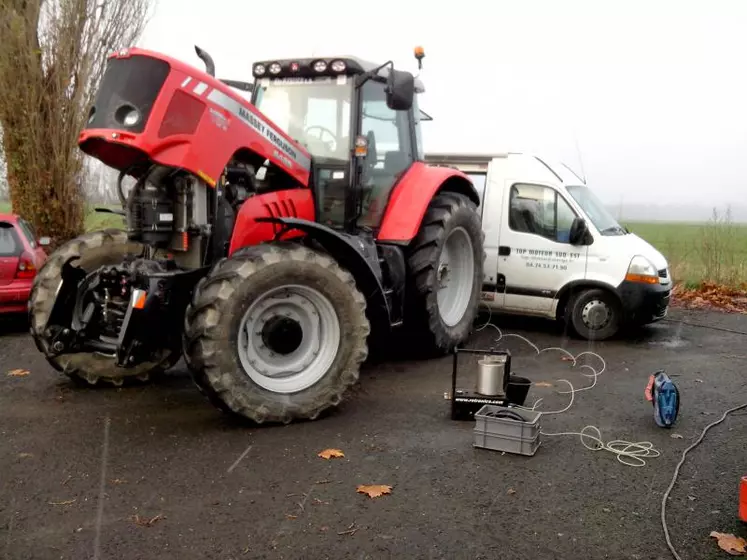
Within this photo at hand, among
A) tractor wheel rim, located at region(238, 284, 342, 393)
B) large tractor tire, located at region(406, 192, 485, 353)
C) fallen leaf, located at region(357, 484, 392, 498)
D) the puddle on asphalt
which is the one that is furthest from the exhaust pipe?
the puddle on asphalt

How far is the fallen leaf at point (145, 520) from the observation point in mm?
3771

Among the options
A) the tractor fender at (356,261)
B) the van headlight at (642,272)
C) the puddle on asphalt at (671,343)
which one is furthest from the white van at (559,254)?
the tractor fender at (356,261)

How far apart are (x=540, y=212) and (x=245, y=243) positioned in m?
4.36

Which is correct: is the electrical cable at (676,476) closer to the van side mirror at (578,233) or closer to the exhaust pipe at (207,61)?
the van side mirror at (578,233)

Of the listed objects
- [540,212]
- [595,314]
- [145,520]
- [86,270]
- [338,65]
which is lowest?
[145,520]

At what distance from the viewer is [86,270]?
6.05 metres

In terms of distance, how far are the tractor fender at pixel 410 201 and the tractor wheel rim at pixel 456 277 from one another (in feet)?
2.29

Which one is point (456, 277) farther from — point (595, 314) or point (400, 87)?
point (400, 87)

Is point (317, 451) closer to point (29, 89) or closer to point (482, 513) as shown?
point (482, 513)

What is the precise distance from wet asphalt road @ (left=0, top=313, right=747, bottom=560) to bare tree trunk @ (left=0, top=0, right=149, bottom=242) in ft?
22.4

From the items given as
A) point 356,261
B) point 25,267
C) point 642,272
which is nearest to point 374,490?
point 356,261

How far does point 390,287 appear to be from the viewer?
22.3ft

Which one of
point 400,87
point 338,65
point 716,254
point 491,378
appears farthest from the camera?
point 716,254

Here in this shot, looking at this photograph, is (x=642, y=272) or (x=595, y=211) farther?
(x=595, y=211)
